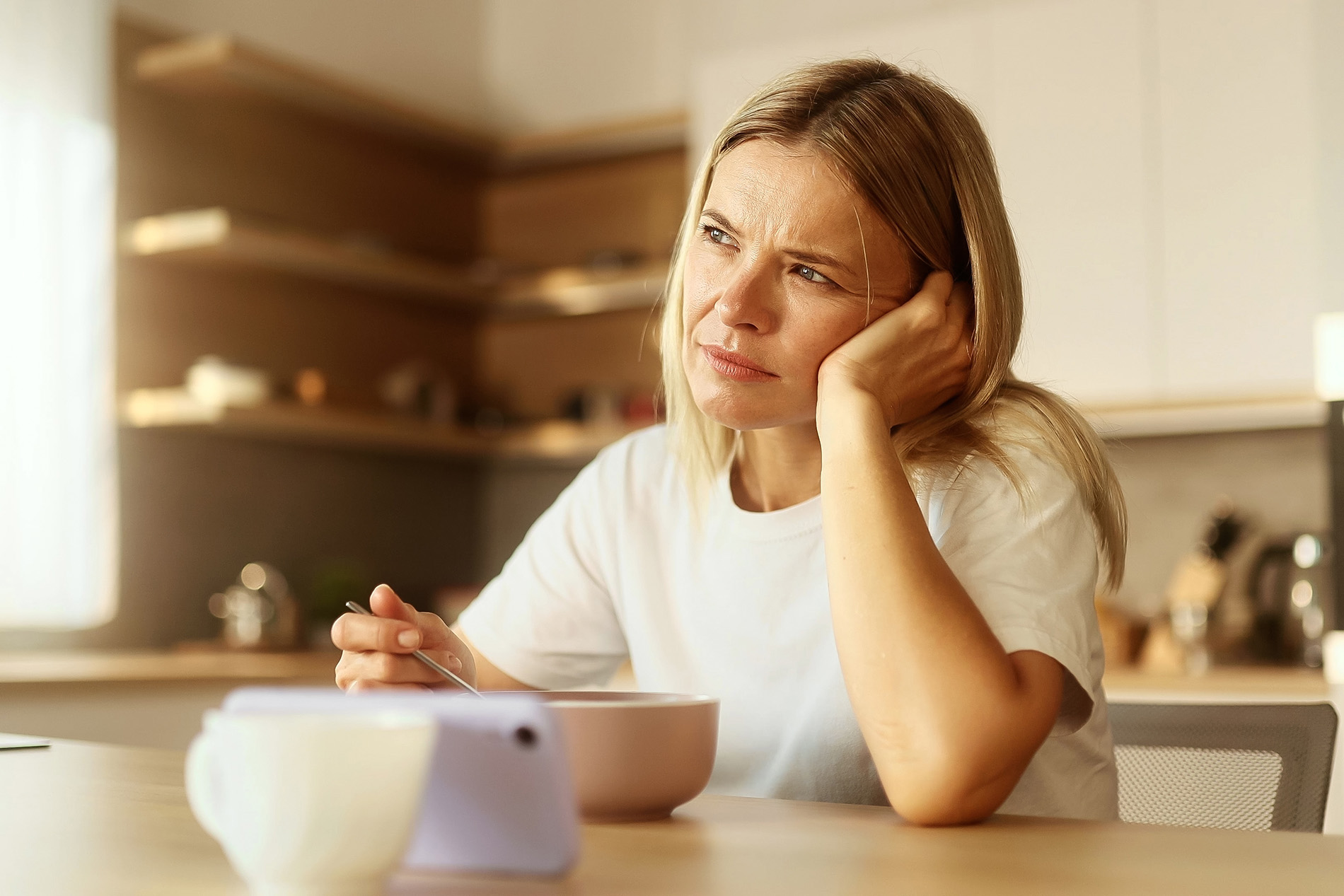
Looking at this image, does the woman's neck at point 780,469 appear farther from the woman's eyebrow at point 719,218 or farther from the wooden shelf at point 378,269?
the wooden shelf at point 378,269

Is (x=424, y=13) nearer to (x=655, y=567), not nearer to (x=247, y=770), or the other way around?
(x=655, y=567)

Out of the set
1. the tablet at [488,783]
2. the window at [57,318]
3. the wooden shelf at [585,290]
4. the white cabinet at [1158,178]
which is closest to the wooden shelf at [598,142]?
the wooden shelf at [585,290]

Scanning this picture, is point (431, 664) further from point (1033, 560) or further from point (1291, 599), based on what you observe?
point (1291, 599)

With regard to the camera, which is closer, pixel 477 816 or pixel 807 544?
pixel 477 816

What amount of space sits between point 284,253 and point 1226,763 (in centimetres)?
271

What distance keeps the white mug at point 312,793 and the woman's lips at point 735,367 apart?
0.63 meters

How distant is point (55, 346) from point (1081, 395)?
2.20 meters

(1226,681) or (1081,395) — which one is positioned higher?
(1081,395)

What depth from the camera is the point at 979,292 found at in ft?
3.88

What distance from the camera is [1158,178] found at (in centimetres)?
302

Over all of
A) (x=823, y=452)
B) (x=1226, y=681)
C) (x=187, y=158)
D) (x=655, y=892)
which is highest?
(x=187, y=158)

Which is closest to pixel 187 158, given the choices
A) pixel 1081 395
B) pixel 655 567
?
pixel 1081 395

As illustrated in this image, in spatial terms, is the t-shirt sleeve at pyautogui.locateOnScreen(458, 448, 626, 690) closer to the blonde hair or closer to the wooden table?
the blonde hair

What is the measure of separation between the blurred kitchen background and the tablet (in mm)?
2065
